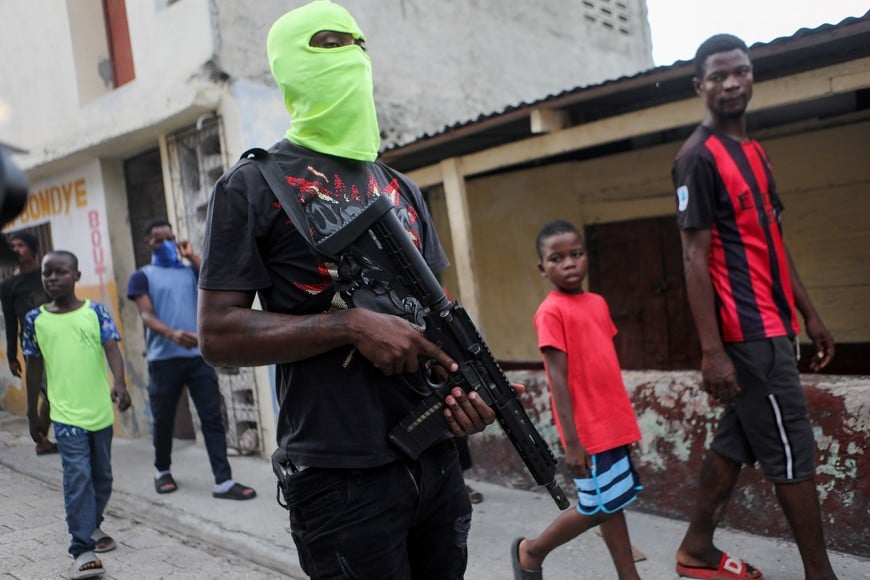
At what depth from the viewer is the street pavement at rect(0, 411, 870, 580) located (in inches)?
140

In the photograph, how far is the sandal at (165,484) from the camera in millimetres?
5363

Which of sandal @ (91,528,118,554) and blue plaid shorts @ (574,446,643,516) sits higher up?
blue plaid shorts @ (574,446,643,516)

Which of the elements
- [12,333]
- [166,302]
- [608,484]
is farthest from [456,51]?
[608,484]

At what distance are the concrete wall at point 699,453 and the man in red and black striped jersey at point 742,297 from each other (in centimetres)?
70

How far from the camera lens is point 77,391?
4.05 meters

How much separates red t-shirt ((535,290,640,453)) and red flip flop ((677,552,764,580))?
2.37 ft

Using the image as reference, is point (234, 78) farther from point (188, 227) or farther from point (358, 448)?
point (358, 448)

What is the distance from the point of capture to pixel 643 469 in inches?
164

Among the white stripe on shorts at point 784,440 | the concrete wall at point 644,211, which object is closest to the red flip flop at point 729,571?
the white stripe on shorts at point 784,440

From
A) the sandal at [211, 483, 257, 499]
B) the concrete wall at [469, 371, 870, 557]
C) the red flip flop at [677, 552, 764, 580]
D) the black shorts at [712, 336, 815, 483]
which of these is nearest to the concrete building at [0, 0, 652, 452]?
the sandal at [211, 483, 257, 499]

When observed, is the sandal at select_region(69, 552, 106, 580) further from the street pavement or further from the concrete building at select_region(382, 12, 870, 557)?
the concrete building at select_region(382, 12, 870, 557)

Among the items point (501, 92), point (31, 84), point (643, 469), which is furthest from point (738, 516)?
point (31, 84)

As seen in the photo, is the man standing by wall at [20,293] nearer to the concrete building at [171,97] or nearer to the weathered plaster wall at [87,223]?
the weathered plaster wall at [87,223]

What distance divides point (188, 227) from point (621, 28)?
7.61 meters
